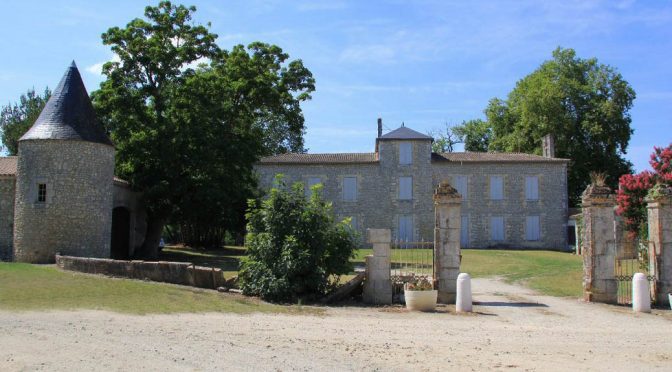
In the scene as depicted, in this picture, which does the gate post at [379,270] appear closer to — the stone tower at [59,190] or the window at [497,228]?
the stone tower at [59,190]

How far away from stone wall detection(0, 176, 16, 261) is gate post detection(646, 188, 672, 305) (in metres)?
23.5

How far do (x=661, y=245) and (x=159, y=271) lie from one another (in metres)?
13.2

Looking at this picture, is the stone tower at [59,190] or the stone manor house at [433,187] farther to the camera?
the stone manor house at [433,187]

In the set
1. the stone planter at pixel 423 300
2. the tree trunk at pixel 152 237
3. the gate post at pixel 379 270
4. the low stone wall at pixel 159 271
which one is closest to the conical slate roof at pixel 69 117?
the low stone wall at pixel 159 271

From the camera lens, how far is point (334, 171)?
38.0m

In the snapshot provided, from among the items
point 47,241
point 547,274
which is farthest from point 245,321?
point 47,241

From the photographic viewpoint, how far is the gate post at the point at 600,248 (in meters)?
13.4

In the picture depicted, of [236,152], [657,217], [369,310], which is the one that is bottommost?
[369,310]

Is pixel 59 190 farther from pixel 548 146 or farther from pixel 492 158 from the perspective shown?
pixel 548 146

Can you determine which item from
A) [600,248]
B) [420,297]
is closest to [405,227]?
[600,248]

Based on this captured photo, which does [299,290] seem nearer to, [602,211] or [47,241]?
[602,211]

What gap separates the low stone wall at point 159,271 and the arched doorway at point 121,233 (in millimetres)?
9567

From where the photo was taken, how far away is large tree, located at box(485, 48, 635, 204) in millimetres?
42562

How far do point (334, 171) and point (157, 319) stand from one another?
2757 cm
